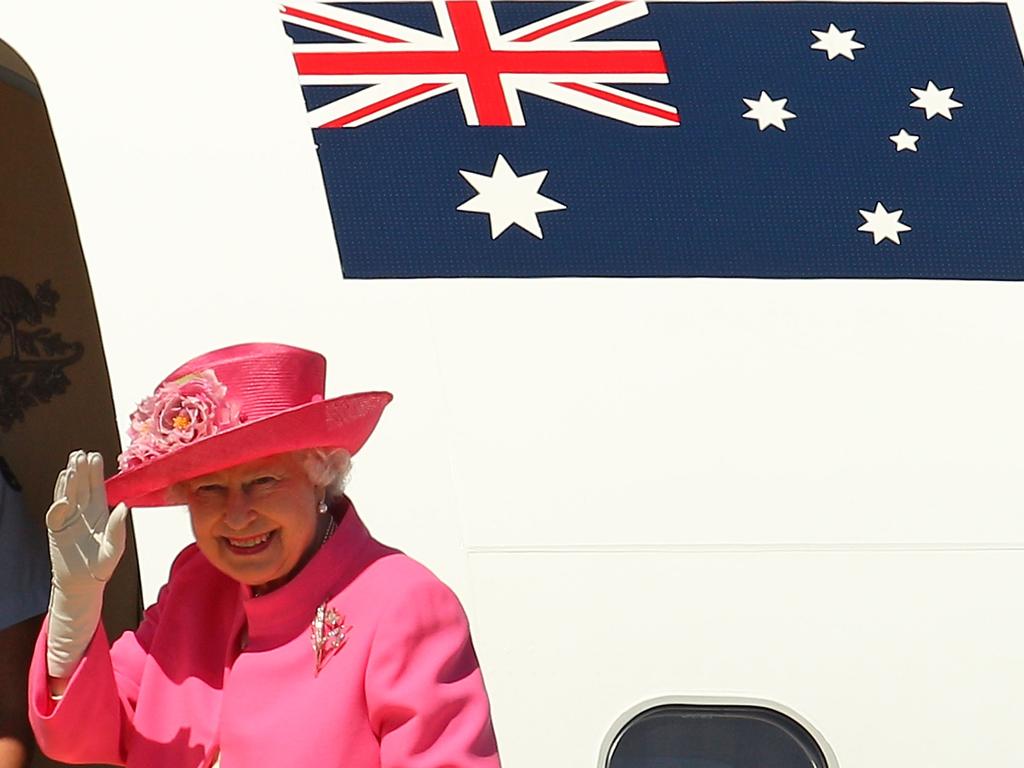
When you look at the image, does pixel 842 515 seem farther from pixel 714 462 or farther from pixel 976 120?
pixel 976 120

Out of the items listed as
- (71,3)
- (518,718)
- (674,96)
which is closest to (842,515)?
(518,718)

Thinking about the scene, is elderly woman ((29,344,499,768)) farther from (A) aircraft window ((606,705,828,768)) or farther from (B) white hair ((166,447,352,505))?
(A) aircraft window ((606,705,828,768))

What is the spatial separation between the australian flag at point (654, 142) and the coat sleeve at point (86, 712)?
102 cm

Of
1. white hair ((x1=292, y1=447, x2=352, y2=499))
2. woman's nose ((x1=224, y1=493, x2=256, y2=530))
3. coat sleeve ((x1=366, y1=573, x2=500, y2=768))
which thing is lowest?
coat sleeve ((x1=366, y1=573, x2=500, y2=768))

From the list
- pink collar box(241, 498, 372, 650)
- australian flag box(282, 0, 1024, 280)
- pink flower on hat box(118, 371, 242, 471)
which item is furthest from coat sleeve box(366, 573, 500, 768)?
australian flag box(282, 0, 1024, 280)

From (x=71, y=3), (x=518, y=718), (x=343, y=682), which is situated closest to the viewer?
(x=343, y=682)

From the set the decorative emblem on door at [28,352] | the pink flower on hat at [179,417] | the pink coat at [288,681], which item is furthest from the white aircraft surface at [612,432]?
the decorative emblem on door at [28,352]

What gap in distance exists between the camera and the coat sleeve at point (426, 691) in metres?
1.94

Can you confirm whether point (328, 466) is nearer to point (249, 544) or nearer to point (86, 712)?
point (249, 544)

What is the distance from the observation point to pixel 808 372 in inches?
116

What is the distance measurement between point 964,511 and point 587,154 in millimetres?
934

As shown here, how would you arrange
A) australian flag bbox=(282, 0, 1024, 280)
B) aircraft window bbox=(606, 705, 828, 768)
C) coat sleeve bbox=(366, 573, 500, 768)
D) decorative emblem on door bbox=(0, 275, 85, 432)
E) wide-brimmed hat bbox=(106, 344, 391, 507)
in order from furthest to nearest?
decorative emblem on door bbox=(0, 275, 85, 432) < australian flag bbox=(282, 0, 1024, 280) < aircraft window bbox=(606, 705, 828, 768) < wide-brimmed hat bbox=(106, 344, 391, 507) < coat sleeve bbox=(366, 573, 500, 768)

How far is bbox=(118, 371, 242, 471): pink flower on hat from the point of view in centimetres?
209

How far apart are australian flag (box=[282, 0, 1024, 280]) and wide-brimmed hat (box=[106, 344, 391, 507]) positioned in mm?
797
